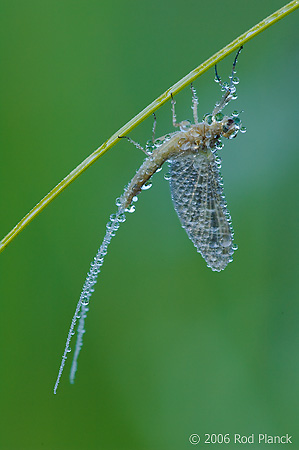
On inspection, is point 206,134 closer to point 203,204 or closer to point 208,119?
point 208,119

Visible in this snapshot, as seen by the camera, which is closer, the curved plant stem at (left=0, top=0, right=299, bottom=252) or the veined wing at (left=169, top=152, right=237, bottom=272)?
the curved plant stem at (left=0, top=0, right=299, bottom=252)

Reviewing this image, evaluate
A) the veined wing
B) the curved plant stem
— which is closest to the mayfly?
the veined wing

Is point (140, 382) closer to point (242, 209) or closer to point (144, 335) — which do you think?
point (144, 335)

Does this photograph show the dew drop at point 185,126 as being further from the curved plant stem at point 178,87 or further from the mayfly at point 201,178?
the curved plant stem at point 178,87

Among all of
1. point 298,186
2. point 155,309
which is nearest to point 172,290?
point 155,309

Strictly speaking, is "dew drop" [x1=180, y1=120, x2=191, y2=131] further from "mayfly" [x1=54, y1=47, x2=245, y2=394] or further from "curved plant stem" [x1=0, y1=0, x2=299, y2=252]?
"curved plant stem" [x1=0, y1=0, x2=299, y2=252]

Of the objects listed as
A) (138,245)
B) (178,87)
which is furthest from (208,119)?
(138,245)
